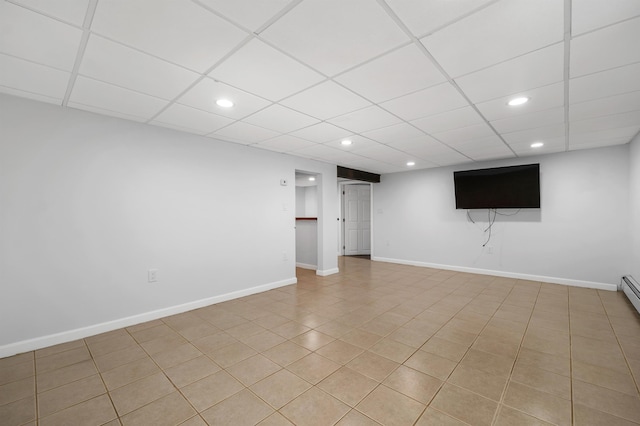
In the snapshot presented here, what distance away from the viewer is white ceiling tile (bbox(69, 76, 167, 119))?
7.73 ft

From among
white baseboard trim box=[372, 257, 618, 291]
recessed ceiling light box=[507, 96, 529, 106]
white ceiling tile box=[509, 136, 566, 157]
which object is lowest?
white baseboard trim box=[372, 257, 618, 291]

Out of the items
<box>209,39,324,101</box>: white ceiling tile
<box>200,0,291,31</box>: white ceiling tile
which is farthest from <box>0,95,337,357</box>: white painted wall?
<box>200,0,291,31</box>: white ceiling tile

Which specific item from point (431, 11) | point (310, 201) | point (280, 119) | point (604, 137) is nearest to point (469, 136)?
point (604, 137)

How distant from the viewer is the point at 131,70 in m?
2.09

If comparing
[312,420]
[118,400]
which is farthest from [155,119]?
[312,420]

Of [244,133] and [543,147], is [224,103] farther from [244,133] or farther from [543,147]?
[543,147]

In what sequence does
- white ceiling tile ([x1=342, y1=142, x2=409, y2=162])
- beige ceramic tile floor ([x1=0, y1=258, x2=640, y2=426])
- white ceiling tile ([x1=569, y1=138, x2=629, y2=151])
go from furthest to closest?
white ceiling tile ([x1=342, y1=142, x2=409, y2=162])
white ceiling tile ([x1=569, y1=138, x2=629, y2=151])
beige ceramic tile floor ([x1=0, y1=258, x2=640, y2=426])

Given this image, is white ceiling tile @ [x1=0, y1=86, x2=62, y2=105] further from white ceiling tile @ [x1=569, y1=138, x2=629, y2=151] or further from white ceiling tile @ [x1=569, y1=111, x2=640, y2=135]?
white ceiling tile @ [x1=569, y1=138, x2=629, y2=151]

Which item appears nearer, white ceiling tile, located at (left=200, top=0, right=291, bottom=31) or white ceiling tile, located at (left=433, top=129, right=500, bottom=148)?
white ceiling tile, located at (left=200, top=0, right=291, bottom=31)

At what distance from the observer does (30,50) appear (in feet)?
6.00

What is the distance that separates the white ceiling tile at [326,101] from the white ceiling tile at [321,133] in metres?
0.40

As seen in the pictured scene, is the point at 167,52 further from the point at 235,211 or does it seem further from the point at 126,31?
the point at 235,211

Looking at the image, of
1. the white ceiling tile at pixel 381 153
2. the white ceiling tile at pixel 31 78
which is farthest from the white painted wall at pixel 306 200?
the white ceiling tile at pixel 31 78

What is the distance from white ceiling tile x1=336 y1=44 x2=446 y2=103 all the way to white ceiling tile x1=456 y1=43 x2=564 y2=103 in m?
0.32
